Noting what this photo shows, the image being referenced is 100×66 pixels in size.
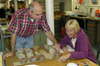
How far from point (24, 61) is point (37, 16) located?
2.08 feet

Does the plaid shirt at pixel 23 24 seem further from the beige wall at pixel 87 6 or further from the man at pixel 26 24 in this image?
the beige wall at pixel 87 6

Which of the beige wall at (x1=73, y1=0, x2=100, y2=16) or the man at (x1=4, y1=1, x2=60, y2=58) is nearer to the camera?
the man at (x1=4, y1=1, x2=60, y2=58)

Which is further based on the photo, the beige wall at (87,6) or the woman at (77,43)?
the beige wall at (87,6)

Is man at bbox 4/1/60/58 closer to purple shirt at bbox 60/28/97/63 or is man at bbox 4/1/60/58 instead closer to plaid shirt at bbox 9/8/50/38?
plaid shirt at bbox 9/8/50/38

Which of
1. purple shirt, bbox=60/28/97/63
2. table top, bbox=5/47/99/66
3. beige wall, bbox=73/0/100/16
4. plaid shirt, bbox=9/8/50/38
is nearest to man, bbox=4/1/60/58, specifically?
plaid shirt, bbox=9/8/50/38

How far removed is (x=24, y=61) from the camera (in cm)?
149

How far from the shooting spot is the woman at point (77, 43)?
5.24 feet

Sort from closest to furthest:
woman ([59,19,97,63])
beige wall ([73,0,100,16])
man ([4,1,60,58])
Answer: woman ([59,19,97,63]) → man ([4,1,60,58]) → beige wall ([73,0,100,16])

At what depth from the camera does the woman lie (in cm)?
160

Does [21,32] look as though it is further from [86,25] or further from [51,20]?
[86,25]

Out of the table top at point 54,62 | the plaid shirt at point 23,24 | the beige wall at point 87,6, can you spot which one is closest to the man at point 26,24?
the plaid shirt at point 23,24

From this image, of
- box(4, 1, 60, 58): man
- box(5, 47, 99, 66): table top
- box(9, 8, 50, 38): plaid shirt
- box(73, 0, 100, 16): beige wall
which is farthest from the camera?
box(73, 0, 100, 16): beige wall

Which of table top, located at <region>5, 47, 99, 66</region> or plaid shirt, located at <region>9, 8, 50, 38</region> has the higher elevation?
plaid shirt, located at <region>9, 8, 50, 38</region>

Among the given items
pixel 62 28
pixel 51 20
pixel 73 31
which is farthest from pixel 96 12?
pixel 73 31
